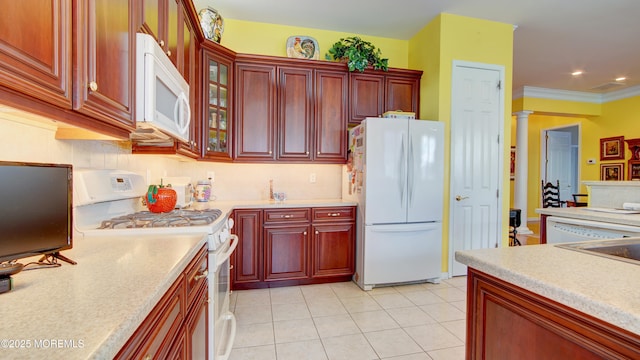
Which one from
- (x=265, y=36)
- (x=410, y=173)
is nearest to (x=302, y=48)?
(x=265, y=36)

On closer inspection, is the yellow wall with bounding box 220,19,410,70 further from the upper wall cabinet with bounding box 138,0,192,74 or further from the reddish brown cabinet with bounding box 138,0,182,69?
the reddish brown cabinet with bounding box 138,0,182,69

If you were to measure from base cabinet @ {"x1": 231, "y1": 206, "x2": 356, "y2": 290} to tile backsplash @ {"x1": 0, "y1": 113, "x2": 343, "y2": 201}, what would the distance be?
563mm

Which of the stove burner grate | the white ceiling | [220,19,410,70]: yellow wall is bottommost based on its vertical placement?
the stove burner grate

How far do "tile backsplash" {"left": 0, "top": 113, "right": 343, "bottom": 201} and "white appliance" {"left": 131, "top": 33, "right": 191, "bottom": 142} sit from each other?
0.28 meters

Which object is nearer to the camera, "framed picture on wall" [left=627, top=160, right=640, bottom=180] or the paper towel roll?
the paper towel roll

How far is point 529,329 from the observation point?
93 centimetres

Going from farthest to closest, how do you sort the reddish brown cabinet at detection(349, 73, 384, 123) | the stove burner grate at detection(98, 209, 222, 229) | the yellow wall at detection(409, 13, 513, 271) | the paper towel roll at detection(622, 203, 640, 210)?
the reddish brown cabinet at detection(349, 73, 384, 123), the yellow wall at detection(409, 13, 513, 271), the paper towel roll at detection(622, 203, 640, 210), the stove burner grate at detection(98, 209, 222, 229)

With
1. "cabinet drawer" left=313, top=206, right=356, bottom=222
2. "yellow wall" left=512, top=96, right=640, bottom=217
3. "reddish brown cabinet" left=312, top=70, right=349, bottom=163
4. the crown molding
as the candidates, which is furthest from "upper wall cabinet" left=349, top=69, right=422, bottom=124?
"yellow wall" left=512, top=96, right=640, bottom=217

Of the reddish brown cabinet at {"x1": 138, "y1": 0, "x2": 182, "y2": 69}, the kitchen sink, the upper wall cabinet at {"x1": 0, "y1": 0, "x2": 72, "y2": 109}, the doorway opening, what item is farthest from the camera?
the doorway opening

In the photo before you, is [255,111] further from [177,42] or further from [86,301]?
[86,301]

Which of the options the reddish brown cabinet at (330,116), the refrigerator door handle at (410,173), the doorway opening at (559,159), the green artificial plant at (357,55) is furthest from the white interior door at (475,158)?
the doorway opening at (559,159)

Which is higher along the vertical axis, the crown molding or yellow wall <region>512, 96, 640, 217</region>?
the crown molding

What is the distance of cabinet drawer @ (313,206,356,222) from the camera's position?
9.80 ft

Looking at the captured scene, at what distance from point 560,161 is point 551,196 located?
106 centimetres
